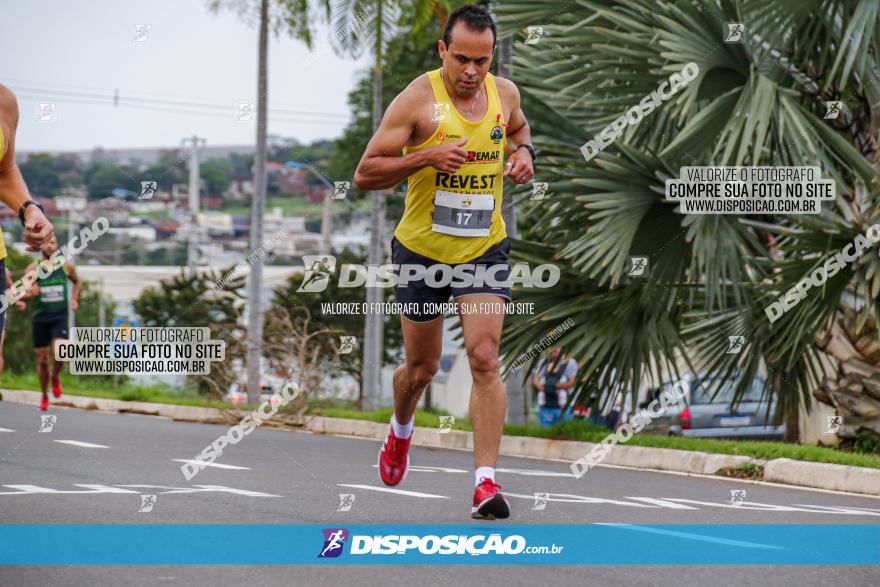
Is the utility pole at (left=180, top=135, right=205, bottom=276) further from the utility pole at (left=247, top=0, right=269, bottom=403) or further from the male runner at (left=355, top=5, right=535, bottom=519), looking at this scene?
the male runner at (left=355, top=5, right=535, bottom=519)

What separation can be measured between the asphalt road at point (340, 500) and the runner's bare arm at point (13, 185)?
1.20 meters

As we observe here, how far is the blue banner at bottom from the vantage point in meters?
5.25

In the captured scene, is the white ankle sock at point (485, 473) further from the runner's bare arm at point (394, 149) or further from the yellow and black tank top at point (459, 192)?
the runner's bare arm at point (394, 149)

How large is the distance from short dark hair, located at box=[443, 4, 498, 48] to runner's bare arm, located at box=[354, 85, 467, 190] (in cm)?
31

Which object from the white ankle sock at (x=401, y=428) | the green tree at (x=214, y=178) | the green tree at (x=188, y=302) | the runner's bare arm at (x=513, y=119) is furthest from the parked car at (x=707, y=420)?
the green tree at (x=214, y=178)

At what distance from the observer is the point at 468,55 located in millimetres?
5969

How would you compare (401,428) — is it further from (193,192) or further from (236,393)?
(193,192)

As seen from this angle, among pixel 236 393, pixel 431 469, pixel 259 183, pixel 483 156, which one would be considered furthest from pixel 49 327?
pixel 483 156

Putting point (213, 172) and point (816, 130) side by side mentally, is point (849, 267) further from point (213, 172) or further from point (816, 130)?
point (213, 172)

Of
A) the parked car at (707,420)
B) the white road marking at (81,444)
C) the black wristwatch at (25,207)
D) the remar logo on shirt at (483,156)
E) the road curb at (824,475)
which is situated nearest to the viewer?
the black wristwatch at (25,207)

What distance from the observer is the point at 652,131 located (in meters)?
12.8

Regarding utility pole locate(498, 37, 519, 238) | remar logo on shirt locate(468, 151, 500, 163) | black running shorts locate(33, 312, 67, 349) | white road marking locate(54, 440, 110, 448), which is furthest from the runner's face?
black running shorts locate(33, 312, 67, 349)

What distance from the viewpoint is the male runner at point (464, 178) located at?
5.97 m

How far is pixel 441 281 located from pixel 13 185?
190 centimetres
